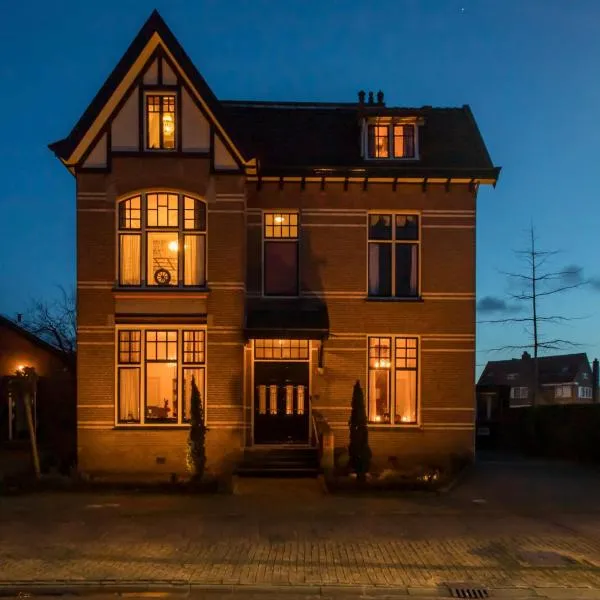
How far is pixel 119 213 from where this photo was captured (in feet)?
67.3

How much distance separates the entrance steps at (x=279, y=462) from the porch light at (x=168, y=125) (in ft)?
27.1

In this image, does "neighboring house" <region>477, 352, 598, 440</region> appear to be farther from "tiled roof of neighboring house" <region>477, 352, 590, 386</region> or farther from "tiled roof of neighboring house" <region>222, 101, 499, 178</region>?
"tiled roof of neighboring house" <region>222, 101, 499, 178</region>

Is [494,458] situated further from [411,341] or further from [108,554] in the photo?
[108,554]

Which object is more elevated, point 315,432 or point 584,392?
point 315,432

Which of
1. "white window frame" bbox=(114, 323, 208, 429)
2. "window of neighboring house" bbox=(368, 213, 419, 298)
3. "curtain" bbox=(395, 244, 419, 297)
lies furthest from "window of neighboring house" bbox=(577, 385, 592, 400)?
"white window frame" bbox=(114, 323, 208, 429)

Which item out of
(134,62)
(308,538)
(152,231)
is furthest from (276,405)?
(134,62)

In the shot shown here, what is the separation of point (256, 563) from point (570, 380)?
71537 millimetres

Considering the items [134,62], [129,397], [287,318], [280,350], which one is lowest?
[129,397]

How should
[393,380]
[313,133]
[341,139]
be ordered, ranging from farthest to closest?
[313,133]
[341,139]
[393,380]

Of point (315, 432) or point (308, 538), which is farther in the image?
point (315, 432)

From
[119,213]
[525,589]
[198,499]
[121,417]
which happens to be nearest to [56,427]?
[121,417]

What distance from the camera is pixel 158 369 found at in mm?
20250

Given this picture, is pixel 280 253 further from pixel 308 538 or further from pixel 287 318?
pixel 308 538

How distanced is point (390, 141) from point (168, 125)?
20.2 feet
